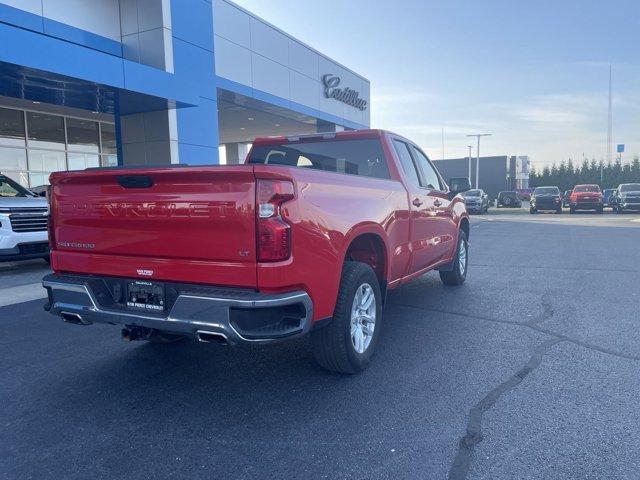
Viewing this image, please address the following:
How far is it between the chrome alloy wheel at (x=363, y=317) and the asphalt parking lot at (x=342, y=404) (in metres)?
0.24

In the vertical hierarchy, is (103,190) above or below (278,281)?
above

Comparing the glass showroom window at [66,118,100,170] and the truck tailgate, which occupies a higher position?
the glass showroom window at [66,118,100,170]

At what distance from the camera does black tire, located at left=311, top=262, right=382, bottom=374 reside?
367 cm

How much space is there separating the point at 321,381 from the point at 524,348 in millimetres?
1980

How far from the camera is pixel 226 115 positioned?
21.9 meters

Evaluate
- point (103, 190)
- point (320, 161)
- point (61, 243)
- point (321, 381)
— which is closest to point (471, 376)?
point (321, 381)

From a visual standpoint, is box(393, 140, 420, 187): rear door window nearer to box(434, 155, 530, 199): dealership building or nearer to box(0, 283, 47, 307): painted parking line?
box(0, 283, 47, 307): painted parking line

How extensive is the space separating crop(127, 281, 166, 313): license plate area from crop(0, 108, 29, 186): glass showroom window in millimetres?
15911

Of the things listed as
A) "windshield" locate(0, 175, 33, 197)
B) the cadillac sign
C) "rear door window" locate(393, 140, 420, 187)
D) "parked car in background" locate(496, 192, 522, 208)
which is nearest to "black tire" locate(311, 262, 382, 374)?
"rear door window" locate(393, 140, 420, 187)

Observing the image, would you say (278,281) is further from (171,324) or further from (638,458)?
(638,458)

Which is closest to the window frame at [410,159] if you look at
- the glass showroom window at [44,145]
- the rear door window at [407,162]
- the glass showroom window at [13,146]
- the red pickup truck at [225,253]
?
the rear door window at [407,162]

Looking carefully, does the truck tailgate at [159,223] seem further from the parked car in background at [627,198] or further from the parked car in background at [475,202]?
the parked car in background at [627,198]

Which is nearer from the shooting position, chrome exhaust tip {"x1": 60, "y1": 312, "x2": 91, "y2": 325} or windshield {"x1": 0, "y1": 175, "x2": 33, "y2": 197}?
chrome exhaust tip {"x1": 60, "y1": 312, "x2": 91, "y2": 325}

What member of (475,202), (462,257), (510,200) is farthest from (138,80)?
(510,200)
